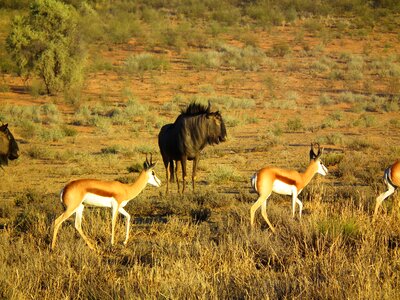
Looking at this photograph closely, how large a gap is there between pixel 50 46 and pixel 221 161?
54.4 feet

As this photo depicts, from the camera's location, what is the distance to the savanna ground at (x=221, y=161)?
579 cm

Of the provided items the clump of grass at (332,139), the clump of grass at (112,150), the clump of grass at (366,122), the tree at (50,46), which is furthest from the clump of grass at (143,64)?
the clump of grass at (332,139)

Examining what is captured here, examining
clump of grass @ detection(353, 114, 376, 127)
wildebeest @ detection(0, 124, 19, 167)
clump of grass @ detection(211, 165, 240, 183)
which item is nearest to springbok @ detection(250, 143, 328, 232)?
clump of grass @ detection(211, 165, 240, 183)

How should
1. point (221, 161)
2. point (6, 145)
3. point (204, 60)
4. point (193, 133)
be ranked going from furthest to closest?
point (204, 60) < point (221, 161) < point (193, 133) < point (6, 145)

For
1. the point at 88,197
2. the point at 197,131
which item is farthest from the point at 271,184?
the point at 197,131

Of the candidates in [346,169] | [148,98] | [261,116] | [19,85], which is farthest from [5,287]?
[19,85]

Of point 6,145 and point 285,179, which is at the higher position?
point 285,179

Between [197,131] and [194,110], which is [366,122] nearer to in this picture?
[194,110]

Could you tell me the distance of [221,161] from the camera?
17719 millimetres

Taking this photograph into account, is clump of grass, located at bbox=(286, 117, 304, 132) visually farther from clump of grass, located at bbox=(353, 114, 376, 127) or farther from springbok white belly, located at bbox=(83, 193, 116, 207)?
springbok white belly, located at bbox=(83, 193, 116, 207)

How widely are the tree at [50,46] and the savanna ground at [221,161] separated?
1.28m

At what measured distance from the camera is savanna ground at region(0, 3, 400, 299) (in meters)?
5.79

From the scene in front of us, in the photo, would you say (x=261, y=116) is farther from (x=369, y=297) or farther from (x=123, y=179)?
(x=369, y=297)

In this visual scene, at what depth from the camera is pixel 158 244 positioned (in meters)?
7.91
